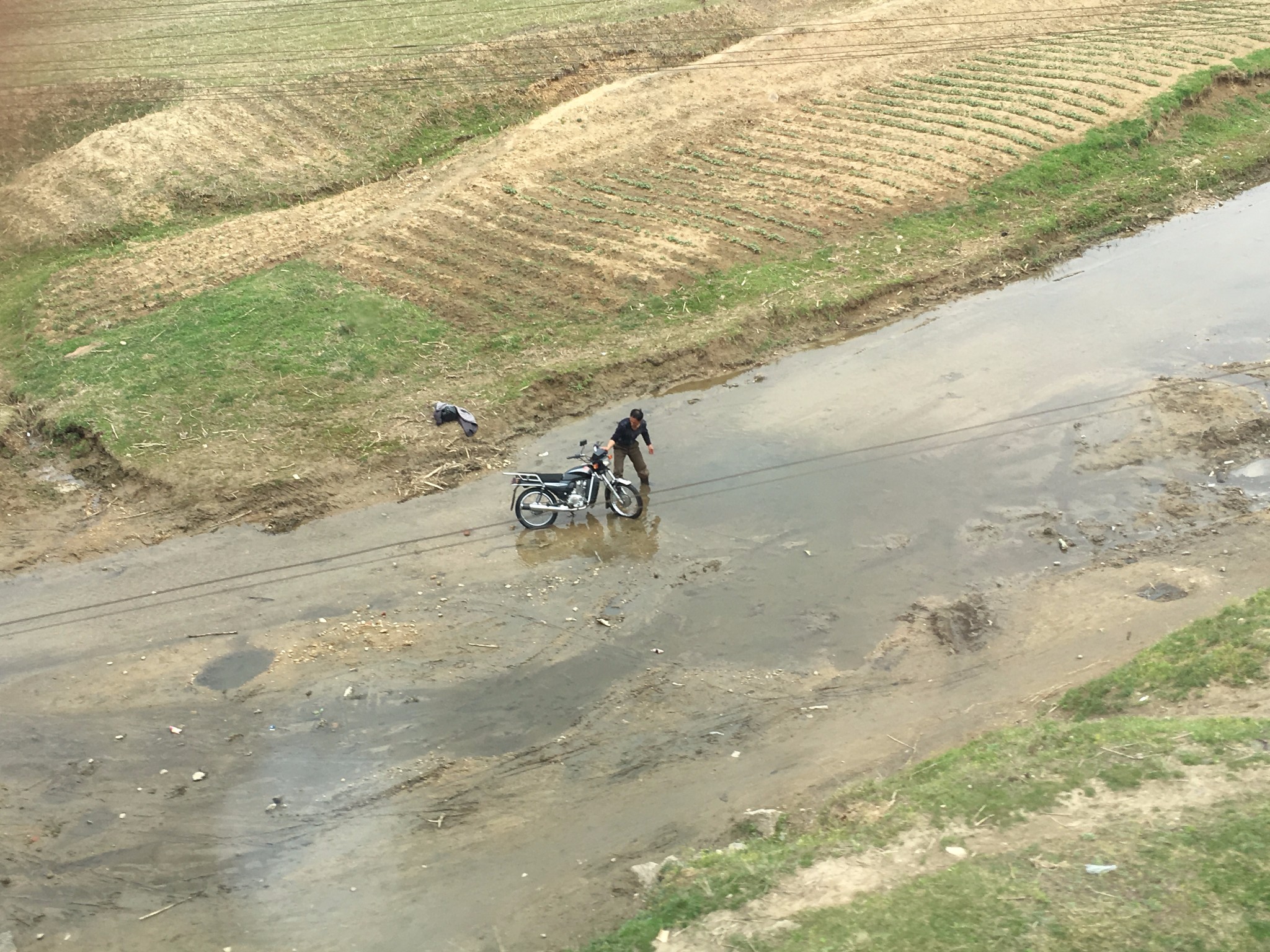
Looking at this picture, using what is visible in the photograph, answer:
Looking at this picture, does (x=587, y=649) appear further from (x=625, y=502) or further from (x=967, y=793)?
(x=967, y=793)

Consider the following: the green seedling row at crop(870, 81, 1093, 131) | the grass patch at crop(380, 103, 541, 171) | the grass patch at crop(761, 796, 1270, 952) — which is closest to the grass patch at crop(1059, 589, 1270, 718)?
the grass patch at crop(761, 796, 1270, 952)

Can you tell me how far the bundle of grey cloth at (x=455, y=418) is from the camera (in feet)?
53.7

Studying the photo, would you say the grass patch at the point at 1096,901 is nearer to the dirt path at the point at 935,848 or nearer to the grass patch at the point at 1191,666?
the dirt path at the point at 935,848

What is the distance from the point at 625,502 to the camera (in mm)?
14758

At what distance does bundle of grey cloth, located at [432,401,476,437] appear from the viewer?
16359 mm

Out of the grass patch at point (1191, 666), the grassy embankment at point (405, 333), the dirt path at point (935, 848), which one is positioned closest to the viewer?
the dirt path at point (935, 848)

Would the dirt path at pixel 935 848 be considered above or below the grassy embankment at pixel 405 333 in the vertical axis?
below

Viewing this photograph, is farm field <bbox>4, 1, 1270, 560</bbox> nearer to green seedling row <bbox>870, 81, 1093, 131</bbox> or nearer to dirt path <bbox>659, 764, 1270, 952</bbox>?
green seedling row <bbox>870, 81, 1093, 131</bbox>

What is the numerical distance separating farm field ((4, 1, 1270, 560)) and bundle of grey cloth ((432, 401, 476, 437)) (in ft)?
0.77

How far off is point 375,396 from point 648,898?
1036 centimetres

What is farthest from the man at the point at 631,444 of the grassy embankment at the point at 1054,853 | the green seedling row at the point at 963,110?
the green seedling row at the point at 963,110

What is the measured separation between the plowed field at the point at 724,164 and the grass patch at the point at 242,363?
806mm

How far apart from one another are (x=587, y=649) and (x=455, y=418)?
5431mm

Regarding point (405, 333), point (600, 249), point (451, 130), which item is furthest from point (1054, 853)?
point (451, 130)
